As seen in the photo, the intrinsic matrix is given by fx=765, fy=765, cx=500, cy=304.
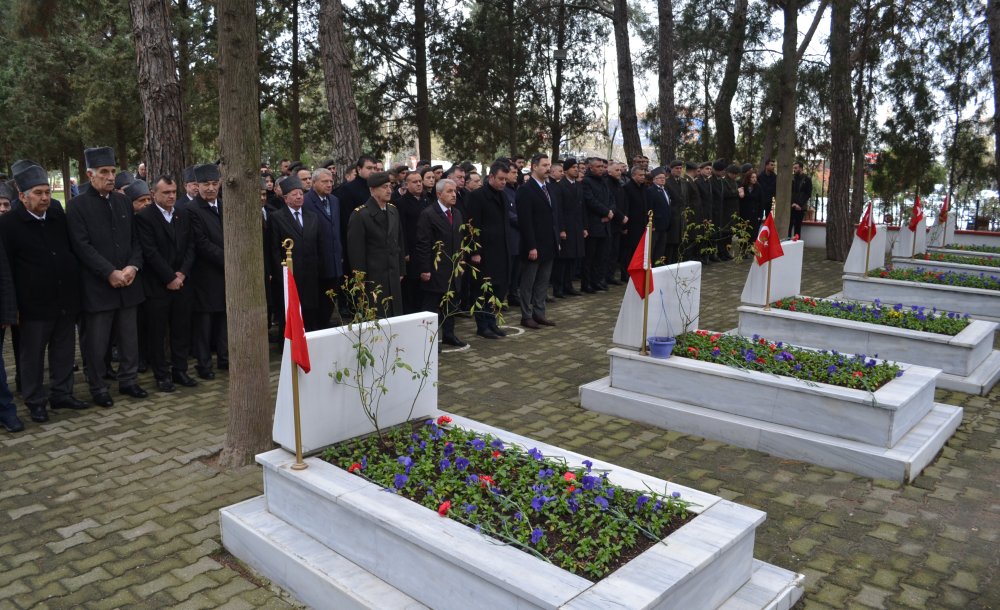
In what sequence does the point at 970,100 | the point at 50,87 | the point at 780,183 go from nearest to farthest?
the point at 780,183
the point at 970,100
the point at 50,87

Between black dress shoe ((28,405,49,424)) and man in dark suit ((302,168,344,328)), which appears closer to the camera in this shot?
black dress shoe ((28,405,49,424))

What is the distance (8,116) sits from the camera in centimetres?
2208

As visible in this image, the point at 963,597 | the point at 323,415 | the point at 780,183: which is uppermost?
the point at 780,183

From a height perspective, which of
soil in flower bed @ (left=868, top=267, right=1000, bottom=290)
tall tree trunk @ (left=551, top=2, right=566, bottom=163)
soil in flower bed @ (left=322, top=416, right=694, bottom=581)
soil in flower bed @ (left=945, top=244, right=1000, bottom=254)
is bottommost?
soil in flower bed @ (left=322, top=416, right=694, bottom=581)

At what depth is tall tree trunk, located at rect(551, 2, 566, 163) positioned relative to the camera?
795 inches

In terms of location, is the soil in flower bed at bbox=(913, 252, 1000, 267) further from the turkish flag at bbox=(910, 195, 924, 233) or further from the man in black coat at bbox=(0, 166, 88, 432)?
the man in black coat at bbox=(0, 166, 88, 432)

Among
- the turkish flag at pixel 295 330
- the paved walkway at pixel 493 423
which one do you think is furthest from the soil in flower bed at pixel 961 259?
the turkish flag at pixel 295 330

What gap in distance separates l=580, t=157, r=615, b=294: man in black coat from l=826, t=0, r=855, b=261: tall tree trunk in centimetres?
625

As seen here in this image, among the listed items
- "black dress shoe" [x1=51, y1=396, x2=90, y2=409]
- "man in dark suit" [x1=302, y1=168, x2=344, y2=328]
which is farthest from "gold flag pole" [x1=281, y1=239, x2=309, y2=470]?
"man in dark suit" [x1=302, y1=168, x2=344, y2=328]

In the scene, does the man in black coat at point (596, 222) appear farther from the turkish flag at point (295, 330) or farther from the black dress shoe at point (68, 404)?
the turkish flag at point (295, 330)

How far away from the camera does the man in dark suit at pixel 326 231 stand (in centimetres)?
786

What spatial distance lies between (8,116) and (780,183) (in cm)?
2115

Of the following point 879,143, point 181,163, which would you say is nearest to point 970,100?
point 879,143

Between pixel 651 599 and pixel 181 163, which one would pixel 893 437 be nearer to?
pixel 651 599
